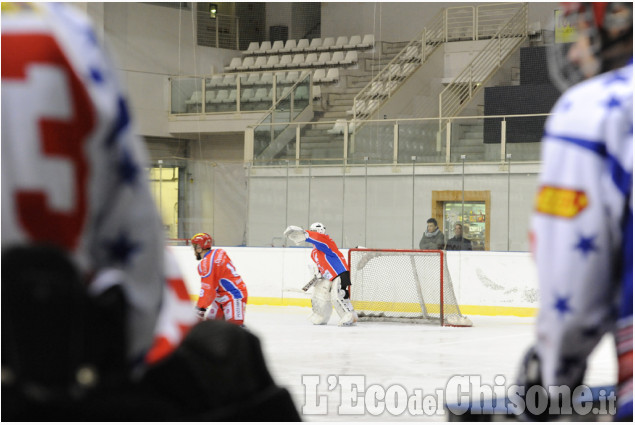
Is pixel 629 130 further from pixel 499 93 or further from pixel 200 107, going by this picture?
pixel 200 107

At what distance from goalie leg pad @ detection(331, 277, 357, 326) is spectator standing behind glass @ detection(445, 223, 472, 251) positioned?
1726mm

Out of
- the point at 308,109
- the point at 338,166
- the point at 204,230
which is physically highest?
the point at 308,109

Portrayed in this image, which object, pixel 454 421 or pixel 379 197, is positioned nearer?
pixel 454 421

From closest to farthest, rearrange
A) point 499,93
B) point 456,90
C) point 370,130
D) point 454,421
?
point 454,421
point 370,130
point 499,93
point 456,90

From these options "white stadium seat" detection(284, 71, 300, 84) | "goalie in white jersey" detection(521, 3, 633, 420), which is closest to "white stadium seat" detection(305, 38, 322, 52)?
"white stadium seat" detection(284, 71, 300, 84)

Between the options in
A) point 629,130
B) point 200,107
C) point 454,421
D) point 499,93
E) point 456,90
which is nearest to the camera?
point 629,130

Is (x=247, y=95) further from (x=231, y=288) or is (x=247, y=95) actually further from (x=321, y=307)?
(x=231, y=288)

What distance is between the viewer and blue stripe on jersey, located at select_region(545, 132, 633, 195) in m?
1.07

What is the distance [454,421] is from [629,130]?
0.80 metres

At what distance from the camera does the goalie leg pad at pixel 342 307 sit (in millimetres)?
10477

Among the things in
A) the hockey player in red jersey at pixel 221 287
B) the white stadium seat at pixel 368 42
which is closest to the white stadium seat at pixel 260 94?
the white stadium seat at pixel 368 42

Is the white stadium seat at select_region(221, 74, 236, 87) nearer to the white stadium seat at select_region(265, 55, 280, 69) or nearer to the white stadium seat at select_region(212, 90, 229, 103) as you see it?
the white stadium seat at select_region(212, 90, 229, 103)

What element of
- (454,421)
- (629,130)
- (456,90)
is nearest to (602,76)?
(629,130)

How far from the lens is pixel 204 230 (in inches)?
551
